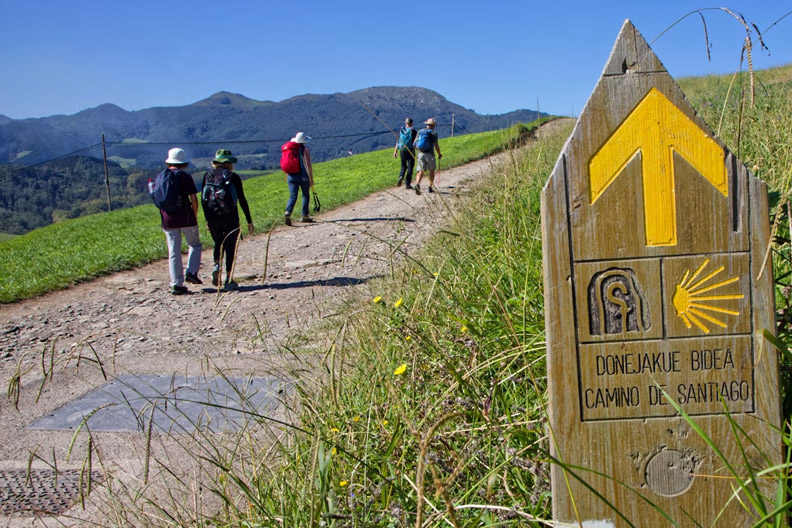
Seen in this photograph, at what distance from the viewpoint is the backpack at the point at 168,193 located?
8.33 m

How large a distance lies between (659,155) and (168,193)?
296 inches

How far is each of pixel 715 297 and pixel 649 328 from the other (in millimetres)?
179

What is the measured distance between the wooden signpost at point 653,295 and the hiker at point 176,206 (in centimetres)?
736

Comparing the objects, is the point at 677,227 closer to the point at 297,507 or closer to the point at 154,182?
the point at 297,507

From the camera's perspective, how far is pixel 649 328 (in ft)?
5.51

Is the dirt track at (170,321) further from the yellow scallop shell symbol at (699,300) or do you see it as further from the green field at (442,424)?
the yellow scallop shell symbol at (699,300)

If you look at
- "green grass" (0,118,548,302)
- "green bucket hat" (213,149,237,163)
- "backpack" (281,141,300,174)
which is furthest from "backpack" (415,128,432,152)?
"green bucket hat" (213,149,237,163)

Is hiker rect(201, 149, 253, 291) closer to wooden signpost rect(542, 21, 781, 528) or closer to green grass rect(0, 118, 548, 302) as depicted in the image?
green grass rect(0, 118, 548, 302)

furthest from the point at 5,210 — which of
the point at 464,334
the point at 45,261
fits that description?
the point at 464,334

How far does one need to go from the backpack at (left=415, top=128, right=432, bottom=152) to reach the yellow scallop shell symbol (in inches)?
492

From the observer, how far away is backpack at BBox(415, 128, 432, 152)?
13930mm

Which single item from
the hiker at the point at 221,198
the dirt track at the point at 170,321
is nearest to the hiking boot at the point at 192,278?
the dirt track at the point at 170,321

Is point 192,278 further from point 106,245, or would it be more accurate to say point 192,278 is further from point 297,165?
point 106,245

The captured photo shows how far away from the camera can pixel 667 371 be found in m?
1.69
